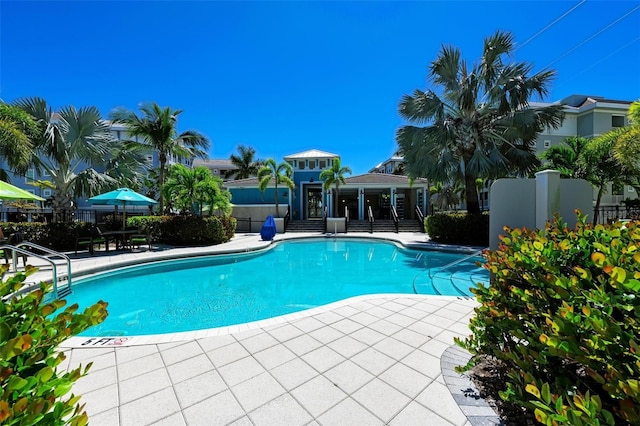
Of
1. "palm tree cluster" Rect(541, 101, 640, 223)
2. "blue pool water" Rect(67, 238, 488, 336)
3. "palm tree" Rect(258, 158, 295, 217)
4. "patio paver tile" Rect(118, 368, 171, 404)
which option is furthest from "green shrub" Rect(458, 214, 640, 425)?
"palm tree" Rect(258, 158, 295, 217)

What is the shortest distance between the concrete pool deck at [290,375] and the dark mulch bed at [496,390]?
0.08 meters

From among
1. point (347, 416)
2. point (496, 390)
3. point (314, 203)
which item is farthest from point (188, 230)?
point (314, 203)

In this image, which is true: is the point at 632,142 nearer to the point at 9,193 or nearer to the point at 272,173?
the point at 272,173

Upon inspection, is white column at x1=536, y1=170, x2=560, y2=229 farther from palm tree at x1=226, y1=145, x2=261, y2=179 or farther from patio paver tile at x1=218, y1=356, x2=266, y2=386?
palm tree at x1=226, y1=145, x2=261, y2=179

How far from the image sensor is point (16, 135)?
7.80 metres

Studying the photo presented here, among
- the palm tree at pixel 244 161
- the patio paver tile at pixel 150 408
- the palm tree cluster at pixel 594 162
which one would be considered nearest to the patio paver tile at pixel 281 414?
the patio paver tile at pixel 150 408

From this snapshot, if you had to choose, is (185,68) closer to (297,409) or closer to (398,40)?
(398,40)

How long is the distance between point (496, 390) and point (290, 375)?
6.09 ft

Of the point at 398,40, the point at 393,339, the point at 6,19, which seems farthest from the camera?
the point at 398,40

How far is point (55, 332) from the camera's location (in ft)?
3.79

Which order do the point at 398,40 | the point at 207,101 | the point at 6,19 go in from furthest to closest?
the point at 207,101, the point at 398,40, the point at 6,19

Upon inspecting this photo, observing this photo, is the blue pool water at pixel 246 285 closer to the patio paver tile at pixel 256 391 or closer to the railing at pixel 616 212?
the patio paver tile at pixel 256 391

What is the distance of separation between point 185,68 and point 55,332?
40.5 ft

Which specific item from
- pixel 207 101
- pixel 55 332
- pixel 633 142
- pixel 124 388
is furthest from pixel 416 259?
pixel 207 101
